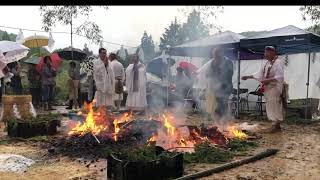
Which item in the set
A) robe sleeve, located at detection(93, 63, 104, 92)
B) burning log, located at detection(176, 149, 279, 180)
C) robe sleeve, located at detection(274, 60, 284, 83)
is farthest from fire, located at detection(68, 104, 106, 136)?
robe sleeve, located at detection(274, 60, 284, 83)

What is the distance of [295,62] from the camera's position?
16.0 meters

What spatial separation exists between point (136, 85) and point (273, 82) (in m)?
5.37

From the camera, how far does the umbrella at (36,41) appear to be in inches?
873

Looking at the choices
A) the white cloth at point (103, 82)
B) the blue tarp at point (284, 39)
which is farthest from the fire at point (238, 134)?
the white cloth at point (103, 82)

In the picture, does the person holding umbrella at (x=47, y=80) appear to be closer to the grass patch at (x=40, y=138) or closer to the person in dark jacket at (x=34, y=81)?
the person in dark jacket at (x=34, y=81)

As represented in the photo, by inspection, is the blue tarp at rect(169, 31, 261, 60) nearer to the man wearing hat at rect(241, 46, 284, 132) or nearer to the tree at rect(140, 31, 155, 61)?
the man wearing hat at rect(241, 46, 284, 132)

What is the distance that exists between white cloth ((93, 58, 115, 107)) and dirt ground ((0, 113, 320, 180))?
354 cm

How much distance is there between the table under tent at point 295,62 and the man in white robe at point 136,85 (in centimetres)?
348

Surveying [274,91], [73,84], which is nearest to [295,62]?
[274,91]

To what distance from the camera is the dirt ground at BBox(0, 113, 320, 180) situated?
6367 mm

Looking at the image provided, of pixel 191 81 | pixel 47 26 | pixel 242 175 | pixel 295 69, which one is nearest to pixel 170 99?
pixel 191 81

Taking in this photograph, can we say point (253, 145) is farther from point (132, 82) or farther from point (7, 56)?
point (7, 56)

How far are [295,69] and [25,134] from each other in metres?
10.4

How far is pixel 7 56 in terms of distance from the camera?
1559 centimetres
